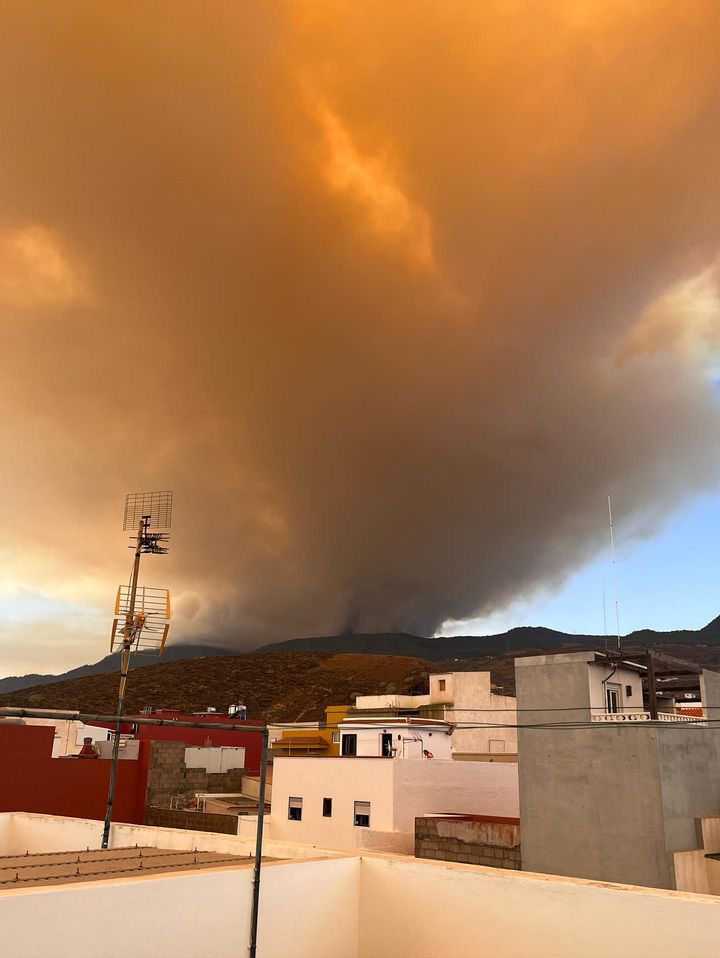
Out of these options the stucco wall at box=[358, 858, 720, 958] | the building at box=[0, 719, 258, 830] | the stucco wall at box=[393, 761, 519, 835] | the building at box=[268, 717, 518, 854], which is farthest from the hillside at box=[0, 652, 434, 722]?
the stucco wall at box=[358, 858, 720, 958]

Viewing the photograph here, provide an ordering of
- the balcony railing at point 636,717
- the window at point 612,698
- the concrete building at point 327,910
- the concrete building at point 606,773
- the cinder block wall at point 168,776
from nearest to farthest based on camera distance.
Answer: the concrete building at point 327,910, the concrete building at point 606,773, the balcony railing at point 636,717, the window at point 612,698, the cinder block wall at point 168,776

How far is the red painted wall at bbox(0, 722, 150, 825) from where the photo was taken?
30953 mm

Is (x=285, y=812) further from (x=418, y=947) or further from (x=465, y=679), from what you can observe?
(x=418, y=947)

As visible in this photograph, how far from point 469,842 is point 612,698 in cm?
1009

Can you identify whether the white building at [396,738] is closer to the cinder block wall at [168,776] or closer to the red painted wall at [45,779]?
the cinder block wall at [168,776]

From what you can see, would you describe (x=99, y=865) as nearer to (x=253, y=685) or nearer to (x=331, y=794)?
(x=331, y=794)

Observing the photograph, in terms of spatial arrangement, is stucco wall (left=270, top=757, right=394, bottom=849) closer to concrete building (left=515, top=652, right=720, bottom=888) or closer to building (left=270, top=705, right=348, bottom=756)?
building (left=270, top=705, right=348, bottom=756)

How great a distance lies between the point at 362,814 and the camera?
1670 inches

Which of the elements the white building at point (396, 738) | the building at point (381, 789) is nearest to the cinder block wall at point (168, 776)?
the building at point (381, 789)

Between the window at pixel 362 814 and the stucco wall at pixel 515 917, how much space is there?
32924mm

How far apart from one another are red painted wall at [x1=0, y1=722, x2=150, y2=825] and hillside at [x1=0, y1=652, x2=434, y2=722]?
76.3 meters

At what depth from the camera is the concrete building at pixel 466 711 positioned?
6159cm

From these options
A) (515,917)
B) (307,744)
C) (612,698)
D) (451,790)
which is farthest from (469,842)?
(515,917)

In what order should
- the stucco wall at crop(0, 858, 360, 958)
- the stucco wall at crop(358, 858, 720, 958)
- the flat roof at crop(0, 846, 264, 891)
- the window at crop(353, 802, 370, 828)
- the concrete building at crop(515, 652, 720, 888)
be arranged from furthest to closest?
the window at crop(353, 802, 370, 828), the concrete building at crop(515, 652, 720, 888), the flat roof at crop(0, 846, 264, 891), the stucco wall at crop(358, 858, 720, 958), the stucco wall at crop(0, 858, 360, 958)
